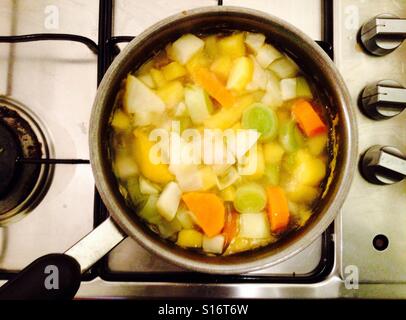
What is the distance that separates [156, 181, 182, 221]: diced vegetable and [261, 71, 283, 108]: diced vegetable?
0.20 m

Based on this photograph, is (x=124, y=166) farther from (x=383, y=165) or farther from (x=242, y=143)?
(x=383, y=165)

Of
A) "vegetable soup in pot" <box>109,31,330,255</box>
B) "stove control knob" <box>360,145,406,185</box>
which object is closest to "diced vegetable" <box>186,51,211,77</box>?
"vegetable soup in pot" <box>109,31,330,255</box>

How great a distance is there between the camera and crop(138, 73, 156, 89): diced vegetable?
2.31ft

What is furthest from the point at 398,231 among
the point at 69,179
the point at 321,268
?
the point at 69,179

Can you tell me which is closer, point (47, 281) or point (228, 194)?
point (47, 281)

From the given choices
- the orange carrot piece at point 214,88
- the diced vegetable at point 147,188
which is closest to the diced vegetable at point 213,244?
the diced vegetable at point 147,188

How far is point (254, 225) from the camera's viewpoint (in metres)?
0.70

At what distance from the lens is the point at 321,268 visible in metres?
0.77

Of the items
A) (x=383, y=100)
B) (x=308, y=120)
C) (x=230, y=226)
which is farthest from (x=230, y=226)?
(x=383, y=100)

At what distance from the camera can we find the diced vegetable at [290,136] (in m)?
0.70

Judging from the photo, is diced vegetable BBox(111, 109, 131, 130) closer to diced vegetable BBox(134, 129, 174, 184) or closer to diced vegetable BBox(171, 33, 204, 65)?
diced vegetable BBox(134, 129, 174, 184)

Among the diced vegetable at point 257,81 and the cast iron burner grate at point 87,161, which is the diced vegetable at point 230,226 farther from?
the diced vegetable at point 257,81

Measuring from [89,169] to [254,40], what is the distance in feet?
1.17
